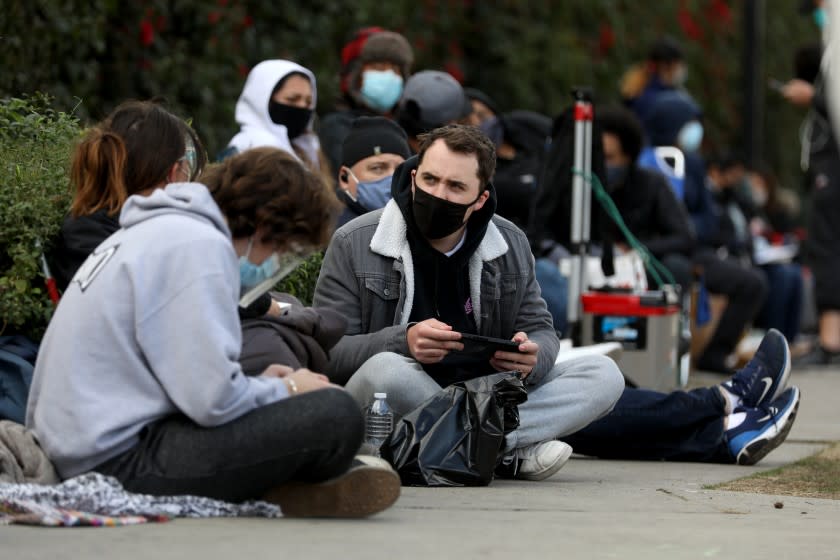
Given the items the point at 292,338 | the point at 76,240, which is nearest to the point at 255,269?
the point at 292,338

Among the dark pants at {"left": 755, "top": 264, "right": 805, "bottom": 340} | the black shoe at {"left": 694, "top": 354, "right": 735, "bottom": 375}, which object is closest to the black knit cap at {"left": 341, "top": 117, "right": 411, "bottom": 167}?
the black shoe at {"left": 694, "top": 354, "right": 735, "bottom": 375}

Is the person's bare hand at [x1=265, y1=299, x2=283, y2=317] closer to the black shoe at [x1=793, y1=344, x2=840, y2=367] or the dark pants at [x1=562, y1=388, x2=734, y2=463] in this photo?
the dark pants at [x1=562, y1=388, x2=734, y2=463]

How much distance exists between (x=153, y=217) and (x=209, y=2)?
18.1 ft

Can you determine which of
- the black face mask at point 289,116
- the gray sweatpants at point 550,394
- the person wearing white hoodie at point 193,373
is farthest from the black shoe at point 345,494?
the black face mask at point 289,116

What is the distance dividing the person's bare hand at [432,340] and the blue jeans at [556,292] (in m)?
3.37

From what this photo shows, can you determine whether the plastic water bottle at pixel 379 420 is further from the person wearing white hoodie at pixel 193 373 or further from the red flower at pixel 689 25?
the red flower at pixel 689 25

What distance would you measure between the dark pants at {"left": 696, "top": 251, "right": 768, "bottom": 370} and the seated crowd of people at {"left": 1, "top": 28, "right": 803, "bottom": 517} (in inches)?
65.0

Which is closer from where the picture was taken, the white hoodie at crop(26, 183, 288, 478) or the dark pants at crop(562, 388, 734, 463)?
the white hoodie at crop(26, 183, 288, 478)

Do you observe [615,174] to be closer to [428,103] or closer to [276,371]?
[428,103]

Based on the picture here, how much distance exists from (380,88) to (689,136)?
429 centimetres

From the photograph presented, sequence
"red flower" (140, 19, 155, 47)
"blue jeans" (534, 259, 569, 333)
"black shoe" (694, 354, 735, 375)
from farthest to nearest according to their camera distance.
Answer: "black shoe" (694, 354, 735, 375)
"red flower" (140, 19, 155, 47)
"blue jeans" (534, 259, 569, 333)

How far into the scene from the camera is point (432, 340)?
18.7 ft

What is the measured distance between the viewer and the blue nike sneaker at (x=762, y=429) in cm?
677

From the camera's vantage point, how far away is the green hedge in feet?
28.3
